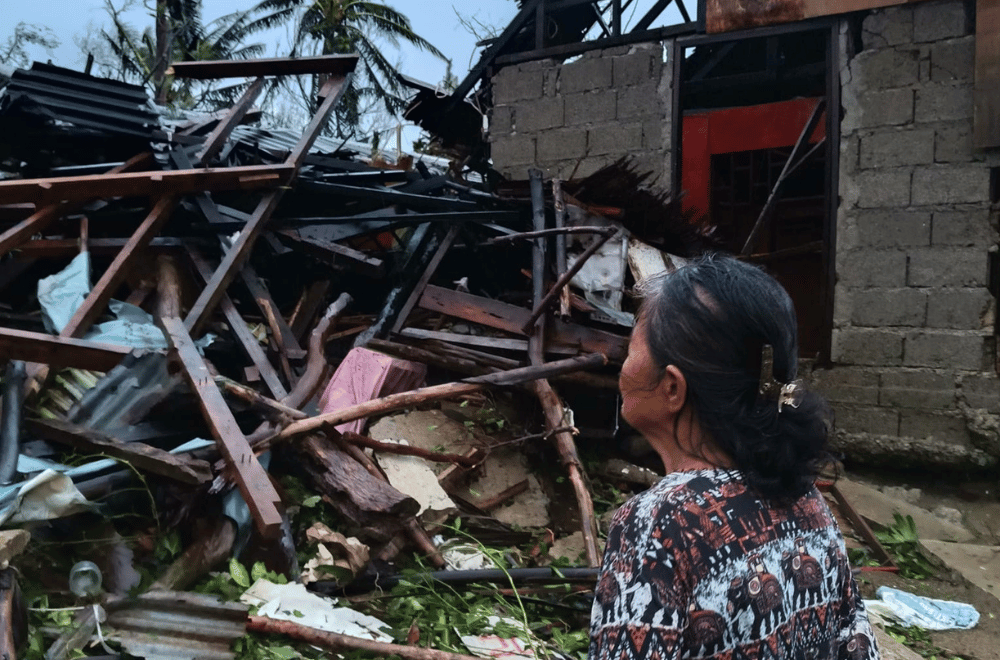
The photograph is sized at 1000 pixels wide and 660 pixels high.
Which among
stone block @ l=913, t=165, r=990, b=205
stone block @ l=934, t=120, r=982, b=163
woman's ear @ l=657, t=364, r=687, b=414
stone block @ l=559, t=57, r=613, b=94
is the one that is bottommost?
woman's ear @ l=657, t=364, r=687, b=414

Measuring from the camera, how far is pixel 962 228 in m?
5.56

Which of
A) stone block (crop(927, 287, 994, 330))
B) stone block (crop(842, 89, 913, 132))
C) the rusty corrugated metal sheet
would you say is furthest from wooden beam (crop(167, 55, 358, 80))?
stone block (crop(927, 287, 994, 330))

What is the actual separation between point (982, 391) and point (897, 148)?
6.48 feet

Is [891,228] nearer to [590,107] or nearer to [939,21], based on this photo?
[939,21]

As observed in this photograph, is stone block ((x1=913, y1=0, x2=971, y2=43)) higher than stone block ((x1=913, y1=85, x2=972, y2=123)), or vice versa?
stone block ((x1=913, y1=0, x2=971, y2=43))

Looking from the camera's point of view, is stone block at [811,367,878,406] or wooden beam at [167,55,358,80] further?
stone block at [811,367,878,406]

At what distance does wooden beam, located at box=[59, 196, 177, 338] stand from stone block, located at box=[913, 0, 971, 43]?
5.65 meters

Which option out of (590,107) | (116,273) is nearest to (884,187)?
(590,107)

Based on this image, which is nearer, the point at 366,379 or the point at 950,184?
the point at 366,379

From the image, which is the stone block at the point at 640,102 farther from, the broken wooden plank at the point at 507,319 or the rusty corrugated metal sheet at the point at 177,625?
the rusty corrugated metal sheet at the point at 177,625

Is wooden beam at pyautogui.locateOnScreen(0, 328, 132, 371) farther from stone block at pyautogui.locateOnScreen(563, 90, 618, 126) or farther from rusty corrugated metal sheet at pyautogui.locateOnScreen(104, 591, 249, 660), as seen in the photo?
stone block at pyautogui.locateOnScreen(563, 90, 618, 126)

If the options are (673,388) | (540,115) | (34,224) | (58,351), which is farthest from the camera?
(540,115)

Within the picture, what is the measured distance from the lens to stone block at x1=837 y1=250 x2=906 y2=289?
5.79 metres

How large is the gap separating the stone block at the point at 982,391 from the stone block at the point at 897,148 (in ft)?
5.55
